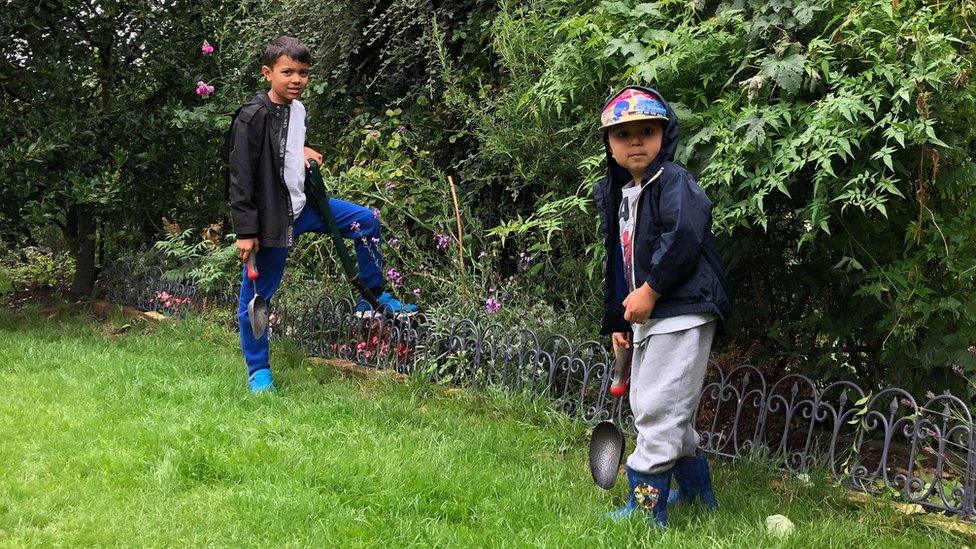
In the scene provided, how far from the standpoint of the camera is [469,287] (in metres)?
5.16

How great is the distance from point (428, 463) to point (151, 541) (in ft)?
3.63

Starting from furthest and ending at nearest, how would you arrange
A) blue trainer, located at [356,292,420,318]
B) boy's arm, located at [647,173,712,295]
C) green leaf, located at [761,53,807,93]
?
1. blue trainer, located at [356,292,420,318]
2. green leaf, located at [761,53,807,93]
3. boy's arm, located at [647,173,712,295]

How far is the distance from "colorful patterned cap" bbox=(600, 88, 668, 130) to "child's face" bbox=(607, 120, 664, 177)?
7 cm

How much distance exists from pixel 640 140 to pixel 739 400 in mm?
1338

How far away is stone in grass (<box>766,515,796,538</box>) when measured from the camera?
2887 mm

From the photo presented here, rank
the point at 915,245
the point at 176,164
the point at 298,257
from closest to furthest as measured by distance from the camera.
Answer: the point at 915,245 < the point at 298,257 < the point at 176,164

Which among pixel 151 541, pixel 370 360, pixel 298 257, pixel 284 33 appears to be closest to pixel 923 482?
pixel 151 541

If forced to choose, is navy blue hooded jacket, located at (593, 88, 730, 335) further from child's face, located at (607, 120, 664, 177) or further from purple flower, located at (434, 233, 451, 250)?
purple flower, located at (434, 233, 451, 250)

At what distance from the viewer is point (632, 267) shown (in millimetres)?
3018

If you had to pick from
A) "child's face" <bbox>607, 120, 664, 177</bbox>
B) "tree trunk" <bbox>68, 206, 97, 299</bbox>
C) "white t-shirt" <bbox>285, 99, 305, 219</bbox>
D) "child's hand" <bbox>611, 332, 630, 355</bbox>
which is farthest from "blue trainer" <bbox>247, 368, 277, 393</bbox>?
"tree trunk" <bbox>68, 206, 97, 299</bbox>

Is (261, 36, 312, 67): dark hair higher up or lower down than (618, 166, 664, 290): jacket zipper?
higher up

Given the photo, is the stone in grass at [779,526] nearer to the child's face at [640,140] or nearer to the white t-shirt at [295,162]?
the child's face at [640,140]

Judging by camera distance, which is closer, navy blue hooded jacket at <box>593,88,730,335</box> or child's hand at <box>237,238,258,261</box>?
navy blue hooded jacket at <box>593,88,730,335</box>

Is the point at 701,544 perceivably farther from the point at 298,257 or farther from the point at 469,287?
the point at 298,257
